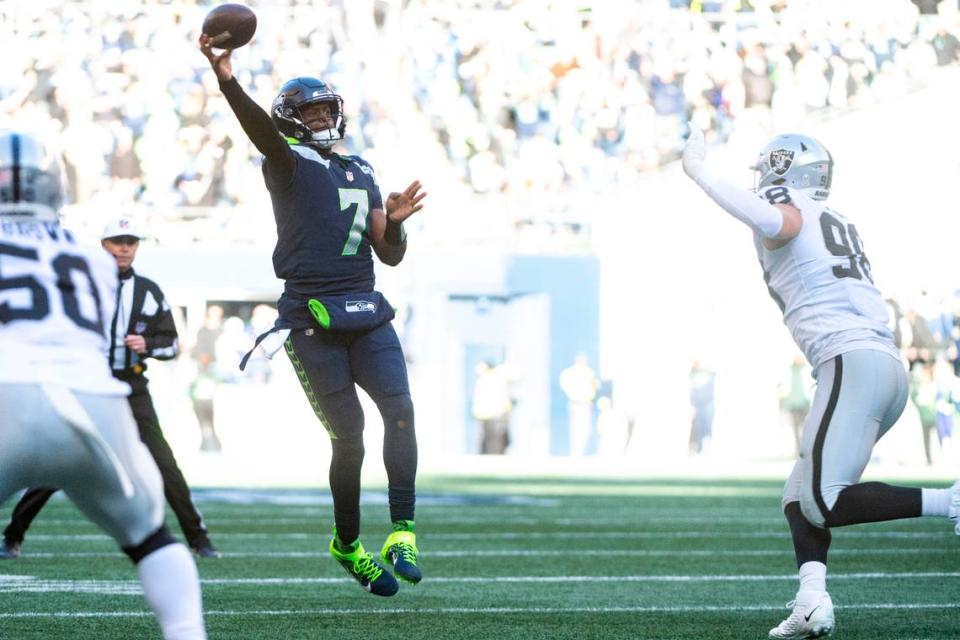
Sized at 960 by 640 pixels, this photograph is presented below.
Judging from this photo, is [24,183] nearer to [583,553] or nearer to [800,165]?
[800,165]

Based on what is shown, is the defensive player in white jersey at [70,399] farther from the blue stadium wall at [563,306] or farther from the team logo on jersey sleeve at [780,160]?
the blue stadium wall at [563,306]

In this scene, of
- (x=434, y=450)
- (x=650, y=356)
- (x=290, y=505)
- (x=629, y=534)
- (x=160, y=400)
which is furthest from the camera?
(x=650, y=356)

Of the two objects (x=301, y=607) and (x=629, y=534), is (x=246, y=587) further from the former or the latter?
(x=629, y=534)

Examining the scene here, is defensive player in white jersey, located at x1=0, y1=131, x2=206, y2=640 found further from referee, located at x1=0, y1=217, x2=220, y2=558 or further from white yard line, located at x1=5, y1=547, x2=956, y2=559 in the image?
white yard line, located at x1=5, y1=547, x2=956, y2=559

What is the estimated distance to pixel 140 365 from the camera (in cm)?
786

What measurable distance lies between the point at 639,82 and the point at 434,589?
18.4 m

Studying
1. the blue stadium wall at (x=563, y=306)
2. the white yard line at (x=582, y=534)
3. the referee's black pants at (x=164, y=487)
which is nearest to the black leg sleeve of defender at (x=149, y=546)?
the referee's black pants at (x=164, y=487)

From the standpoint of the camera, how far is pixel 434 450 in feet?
71.8

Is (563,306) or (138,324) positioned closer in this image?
(138,324)

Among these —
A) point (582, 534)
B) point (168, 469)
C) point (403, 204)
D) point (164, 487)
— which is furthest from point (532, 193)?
point (403, 204)

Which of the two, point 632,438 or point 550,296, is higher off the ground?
point 550,296

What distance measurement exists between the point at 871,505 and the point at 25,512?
425cm

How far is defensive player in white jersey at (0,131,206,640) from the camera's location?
3354mm

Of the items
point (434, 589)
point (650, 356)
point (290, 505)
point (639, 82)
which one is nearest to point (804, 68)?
point (639, 82)
